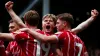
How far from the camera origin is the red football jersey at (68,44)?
5.51 m

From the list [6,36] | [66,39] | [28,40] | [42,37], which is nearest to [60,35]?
[66,39]

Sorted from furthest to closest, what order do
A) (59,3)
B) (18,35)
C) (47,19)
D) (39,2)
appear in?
(59,3) < (39,2) < (47,19) < (18,35)

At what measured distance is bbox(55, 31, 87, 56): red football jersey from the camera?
5512 mm

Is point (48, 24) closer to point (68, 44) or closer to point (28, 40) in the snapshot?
point (28, 40)

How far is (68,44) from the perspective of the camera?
5.58m

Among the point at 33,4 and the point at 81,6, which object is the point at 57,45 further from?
the point at 81,6

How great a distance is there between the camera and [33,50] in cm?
580

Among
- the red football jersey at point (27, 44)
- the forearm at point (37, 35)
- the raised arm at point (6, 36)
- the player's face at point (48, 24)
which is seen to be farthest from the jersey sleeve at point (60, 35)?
the player's face at point (48, 24)

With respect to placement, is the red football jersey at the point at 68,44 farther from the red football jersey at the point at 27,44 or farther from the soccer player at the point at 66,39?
the red football jersey at the point at 27,44

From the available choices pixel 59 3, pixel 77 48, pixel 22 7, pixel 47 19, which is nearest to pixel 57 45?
pixel 77 48

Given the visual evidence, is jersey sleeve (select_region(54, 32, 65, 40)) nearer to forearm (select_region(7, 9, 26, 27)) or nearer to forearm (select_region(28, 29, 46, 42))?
forearm (select_region(28, 29, 46, 42))

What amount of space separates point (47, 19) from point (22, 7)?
941 centimetres

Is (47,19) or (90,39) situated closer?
(47,19)

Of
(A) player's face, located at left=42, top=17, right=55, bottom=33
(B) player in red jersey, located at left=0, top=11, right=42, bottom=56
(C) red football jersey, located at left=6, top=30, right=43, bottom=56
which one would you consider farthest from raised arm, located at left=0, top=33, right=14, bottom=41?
(A) player's face, located at left=42, top=17, right=55, bottom=33
